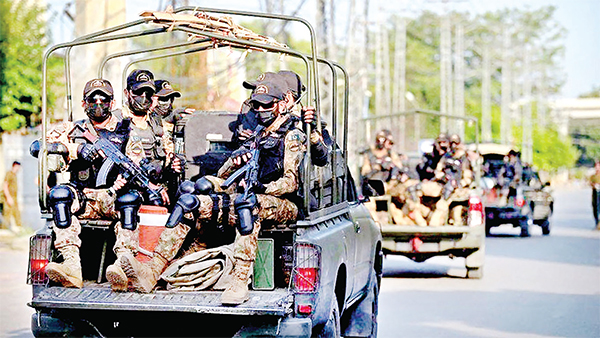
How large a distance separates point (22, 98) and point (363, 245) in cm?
1472

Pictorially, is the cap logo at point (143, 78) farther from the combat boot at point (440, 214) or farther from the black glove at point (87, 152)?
the combat boot at point (440, 214)

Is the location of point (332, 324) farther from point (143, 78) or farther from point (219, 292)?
point (143, 78)

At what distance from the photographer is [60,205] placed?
802cm

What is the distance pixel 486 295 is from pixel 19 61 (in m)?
12.0

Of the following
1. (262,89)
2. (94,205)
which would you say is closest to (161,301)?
(94,205)

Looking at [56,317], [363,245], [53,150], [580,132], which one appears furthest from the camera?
[580,132]

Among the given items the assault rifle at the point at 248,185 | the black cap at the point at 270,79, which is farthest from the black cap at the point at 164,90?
the assault rifle at the point at 248,185

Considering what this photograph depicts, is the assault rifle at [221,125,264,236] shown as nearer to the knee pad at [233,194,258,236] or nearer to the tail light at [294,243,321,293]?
the knee pad at [233,194,258,236]

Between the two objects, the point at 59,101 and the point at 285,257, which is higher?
the point at 59,101

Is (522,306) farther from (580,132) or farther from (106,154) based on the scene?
(580,132)

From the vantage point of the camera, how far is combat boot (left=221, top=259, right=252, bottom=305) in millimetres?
7453

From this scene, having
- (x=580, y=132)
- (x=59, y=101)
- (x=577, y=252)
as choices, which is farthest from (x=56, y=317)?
(x=580, y=132)

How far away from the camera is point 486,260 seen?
19.8 m

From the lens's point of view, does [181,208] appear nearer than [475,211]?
Yes
